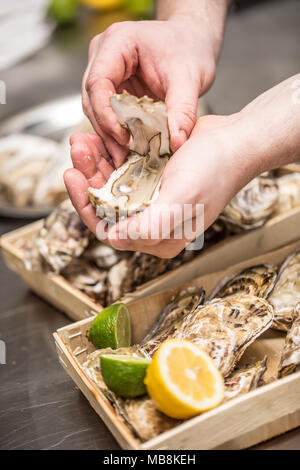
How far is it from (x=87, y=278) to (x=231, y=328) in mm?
438

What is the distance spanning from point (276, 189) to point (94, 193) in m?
0.45

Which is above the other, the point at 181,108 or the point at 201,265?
the point at 181,108

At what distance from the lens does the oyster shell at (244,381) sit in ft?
2.81

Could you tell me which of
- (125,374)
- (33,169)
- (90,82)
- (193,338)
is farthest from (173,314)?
(33,169)

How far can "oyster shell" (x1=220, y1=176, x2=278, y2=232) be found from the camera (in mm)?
1216

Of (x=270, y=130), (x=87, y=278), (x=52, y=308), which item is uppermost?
(x=270, y=130)

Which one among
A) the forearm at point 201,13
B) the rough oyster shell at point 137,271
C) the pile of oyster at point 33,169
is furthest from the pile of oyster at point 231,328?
the pile of oyster at point 33,169

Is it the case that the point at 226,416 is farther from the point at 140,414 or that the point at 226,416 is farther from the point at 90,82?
the point at 90,82

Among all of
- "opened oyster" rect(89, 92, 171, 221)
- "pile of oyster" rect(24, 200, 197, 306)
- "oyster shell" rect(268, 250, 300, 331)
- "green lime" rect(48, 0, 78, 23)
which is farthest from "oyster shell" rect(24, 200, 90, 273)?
"green lime" rect(48, 0, 78, 23)

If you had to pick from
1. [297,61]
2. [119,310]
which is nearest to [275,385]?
[119,310]

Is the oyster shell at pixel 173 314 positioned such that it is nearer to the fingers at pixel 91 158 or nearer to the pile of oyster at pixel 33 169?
the fingers at pixel 91 158

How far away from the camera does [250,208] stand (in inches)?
47.9

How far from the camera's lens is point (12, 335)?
129cm

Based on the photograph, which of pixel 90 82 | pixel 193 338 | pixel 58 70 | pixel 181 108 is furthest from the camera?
pixel 58 70
